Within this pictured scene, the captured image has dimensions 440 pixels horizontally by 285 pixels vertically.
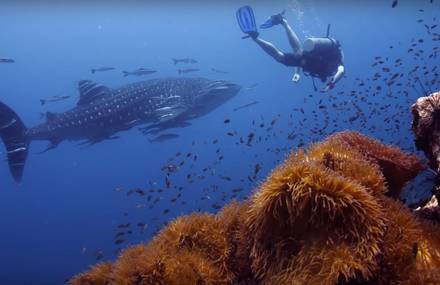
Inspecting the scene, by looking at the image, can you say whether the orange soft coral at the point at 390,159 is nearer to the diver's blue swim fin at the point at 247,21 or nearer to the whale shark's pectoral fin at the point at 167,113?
the whale shark's pectoral fin at the point at 167,113

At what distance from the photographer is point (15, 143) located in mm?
12312

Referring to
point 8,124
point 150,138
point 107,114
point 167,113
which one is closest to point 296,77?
point 167,113

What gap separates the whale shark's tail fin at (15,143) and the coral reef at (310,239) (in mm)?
9674

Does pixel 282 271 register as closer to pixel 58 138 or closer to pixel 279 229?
pixel 279 229

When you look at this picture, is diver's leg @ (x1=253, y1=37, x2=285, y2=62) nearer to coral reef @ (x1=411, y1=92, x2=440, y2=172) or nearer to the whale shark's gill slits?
the whale shark's gill slits

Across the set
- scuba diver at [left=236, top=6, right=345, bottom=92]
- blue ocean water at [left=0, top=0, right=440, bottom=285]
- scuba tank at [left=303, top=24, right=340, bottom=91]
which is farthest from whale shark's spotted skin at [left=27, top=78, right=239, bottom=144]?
scuba tank at [left=303, top=24, right=340, bottom=91]

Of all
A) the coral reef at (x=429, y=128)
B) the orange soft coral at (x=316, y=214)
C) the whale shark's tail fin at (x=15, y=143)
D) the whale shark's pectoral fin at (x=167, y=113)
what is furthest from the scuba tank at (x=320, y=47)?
the orange soft coral at (x=316, y=214)

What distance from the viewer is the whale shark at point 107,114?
1225 centimetres

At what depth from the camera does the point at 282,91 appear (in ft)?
447

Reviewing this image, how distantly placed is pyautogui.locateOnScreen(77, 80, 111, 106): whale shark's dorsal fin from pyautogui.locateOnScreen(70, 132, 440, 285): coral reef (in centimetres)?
945

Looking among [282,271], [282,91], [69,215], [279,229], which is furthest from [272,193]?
[282,91]

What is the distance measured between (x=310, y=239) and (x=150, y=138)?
5134 cm

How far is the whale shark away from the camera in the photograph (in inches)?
482

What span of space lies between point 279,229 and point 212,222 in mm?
928
